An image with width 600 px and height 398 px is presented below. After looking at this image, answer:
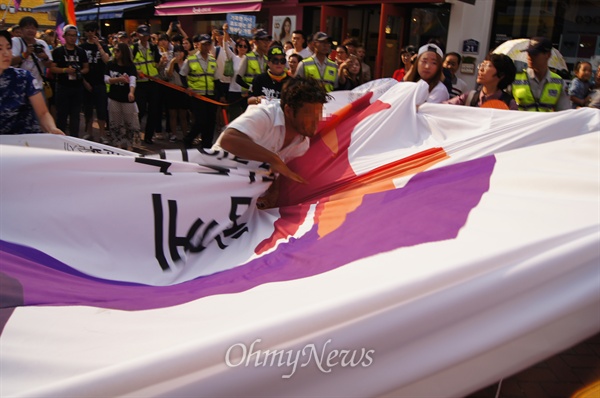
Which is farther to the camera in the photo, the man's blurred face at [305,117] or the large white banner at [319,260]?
the man's blurred face at [305,117]

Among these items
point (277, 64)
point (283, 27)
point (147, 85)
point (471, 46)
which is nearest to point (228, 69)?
point (147, 85)

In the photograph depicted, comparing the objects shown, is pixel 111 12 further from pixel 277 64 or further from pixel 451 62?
pixel 451 62

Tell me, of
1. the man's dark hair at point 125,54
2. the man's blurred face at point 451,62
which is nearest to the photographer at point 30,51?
the man's dark hair at point 125,54

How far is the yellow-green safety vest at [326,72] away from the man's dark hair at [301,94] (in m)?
3.08

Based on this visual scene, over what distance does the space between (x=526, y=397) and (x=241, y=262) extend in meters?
1.32

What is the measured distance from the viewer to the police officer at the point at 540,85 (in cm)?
355

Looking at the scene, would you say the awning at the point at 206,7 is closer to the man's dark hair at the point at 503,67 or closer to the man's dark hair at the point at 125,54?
the man's dark hair at the point at 125,54

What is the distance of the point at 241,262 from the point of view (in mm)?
2205

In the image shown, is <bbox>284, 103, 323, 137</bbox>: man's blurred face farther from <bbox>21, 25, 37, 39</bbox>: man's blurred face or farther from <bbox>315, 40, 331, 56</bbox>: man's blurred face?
<bbox>21, 25, 37, 39</bbox>: man's blurred face

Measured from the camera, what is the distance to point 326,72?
5.88 m

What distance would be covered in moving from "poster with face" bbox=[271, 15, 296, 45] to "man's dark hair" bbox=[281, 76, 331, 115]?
972cm

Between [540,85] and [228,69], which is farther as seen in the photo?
[228,69]

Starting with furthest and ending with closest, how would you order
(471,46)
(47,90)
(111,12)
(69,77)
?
(111,12) → (471,46) → (47,90) → (69,77)

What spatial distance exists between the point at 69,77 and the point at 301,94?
15.9 feet
